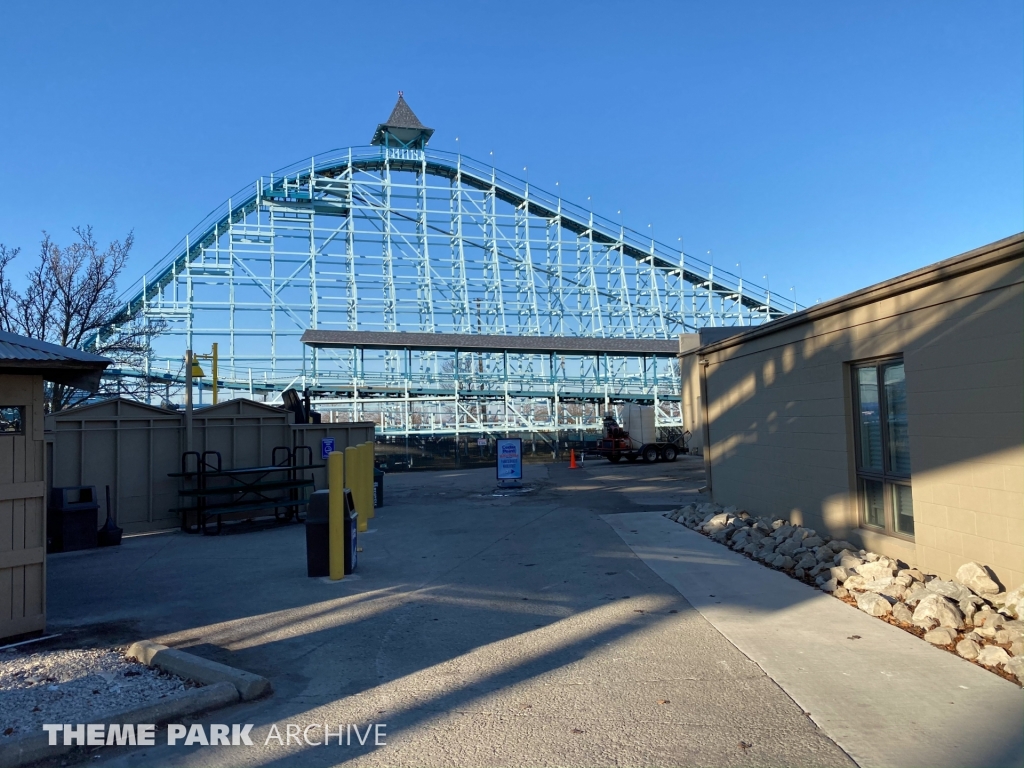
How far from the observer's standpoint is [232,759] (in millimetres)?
4184

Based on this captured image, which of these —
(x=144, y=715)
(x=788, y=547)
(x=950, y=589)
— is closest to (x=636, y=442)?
(x=788, y=547)

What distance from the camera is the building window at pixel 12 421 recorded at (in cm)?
668

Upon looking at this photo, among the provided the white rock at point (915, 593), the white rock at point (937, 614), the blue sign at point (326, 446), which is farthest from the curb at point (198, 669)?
the blue sign at point (326, 446)

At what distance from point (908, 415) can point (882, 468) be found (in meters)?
1.00

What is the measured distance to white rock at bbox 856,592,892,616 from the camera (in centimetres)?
689

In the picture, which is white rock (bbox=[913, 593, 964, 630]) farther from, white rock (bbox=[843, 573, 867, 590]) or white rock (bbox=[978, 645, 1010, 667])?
white rock (bbox=[843, 573, 867, 590])

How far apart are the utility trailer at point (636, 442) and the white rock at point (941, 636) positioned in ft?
88.3

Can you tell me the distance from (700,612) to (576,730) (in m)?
3.22

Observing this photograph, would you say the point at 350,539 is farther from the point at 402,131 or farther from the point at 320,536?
the point at 402,131

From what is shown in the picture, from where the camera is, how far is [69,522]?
473 inches

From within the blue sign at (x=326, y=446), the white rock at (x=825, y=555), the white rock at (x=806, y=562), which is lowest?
the white rock at (x=806, y=562)

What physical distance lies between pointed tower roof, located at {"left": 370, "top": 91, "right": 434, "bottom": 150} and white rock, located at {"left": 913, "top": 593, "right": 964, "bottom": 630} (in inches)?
1476

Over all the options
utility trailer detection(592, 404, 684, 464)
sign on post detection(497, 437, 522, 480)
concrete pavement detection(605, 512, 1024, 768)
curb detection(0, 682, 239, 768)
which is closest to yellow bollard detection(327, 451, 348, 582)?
curb detection(0, 682, 239, 768)

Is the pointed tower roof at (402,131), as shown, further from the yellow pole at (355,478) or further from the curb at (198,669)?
the curb at (198,669)
